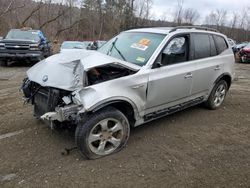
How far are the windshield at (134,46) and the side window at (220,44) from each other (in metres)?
1.80

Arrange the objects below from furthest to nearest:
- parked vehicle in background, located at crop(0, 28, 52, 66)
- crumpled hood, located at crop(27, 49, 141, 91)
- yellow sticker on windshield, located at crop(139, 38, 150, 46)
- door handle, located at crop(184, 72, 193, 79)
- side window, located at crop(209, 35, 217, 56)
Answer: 1. parked vehicle in background, located at crop(0, 28, 52, 66)
2. side window, located at crop(209, 35, 217, 56)
3. door handle, located at crop(184, 72, 193, 79)
4. yellow sticker on windshield, located at crop(139, 38, 150, 46)
5. crumpled hood, located at crop(27, 49, 141, 91)

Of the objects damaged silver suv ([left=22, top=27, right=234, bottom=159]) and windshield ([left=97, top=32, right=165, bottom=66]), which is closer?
damaged silver suv ([left=22, top=27, right=234, bottom=159])

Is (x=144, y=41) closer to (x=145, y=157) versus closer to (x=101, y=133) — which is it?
(x=101, y=133)

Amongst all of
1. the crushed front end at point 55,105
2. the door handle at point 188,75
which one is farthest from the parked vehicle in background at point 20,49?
the door handle at point 188,75

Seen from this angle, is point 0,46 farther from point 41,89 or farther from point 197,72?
point 197,72

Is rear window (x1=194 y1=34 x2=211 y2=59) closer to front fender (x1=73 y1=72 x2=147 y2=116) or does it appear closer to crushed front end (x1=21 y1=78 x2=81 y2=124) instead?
front fender (x1=73 y1=72 x2=147 y2=116)

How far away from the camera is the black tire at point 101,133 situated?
355 centimetres

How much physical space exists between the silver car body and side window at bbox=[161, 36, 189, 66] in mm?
89

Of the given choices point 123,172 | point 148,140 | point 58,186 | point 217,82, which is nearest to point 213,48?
point 217,82

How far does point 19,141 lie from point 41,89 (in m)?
0.93

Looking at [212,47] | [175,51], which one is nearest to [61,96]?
[175,51]

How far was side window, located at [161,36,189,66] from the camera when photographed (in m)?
4.43

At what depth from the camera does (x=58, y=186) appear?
3135 millimetres

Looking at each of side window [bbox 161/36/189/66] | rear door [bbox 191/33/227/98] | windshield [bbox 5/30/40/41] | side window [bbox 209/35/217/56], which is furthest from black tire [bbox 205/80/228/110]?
windshield [bbox 5/30/40/41]
